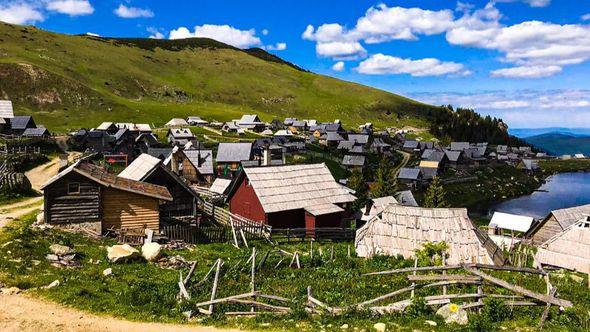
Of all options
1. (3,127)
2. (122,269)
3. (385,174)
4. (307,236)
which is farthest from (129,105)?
(122,269)

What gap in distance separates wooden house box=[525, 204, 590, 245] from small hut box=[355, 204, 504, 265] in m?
19.4

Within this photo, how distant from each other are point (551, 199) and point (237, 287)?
108 metres

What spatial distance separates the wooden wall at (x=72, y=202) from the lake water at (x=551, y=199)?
268ft

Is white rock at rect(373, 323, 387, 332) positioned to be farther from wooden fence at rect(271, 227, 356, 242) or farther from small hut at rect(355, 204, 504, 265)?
wooden fence at rect(271, 227, 356, 242)

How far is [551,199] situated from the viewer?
108125mm

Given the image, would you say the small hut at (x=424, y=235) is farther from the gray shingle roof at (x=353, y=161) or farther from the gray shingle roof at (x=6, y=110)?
the gray shingle roof at (x=6, y=110)

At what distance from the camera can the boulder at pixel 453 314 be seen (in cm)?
1573

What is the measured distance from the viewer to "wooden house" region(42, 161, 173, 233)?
31.2m

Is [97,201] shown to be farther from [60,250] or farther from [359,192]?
[359,192]

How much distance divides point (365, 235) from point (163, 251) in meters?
13.9

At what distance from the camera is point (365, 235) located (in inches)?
1292

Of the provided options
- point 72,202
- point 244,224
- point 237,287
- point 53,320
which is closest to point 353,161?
point 244,224

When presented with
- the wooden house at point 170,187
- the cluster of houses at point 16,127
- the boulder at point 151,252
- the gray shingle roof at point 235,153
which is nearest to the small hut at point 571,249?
the boulder at point 151,252

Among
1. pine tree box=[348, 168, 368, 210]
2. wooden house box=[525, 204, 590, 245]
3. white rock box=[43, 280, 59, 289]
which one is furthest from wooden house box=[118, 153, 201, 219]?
wooden house box=[525, 204, 590, 245]
